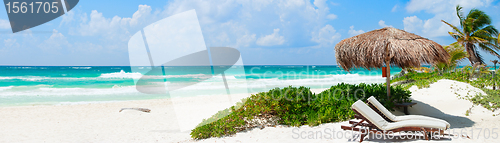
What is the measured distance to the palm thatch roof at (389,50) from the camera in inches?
213

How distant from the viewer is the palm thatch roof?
17.8 ft

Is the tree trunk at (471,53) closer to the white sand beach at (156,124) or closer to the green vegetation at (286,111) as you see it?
the white sand beach at (156,124)

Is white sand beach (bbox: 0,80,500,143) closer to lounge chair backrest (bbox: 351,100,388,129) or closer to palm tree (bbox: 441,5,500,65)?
lounge chair backrest (bbox: 351,100,388,129)

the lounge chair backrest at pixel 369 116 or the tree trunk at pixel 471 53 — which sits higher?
the tree trunk at pixel 471 53

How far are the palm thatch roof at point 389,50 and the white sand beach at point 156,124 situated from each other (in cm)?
148

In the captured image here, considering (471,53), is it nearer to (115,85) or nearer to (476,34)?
(476,34)

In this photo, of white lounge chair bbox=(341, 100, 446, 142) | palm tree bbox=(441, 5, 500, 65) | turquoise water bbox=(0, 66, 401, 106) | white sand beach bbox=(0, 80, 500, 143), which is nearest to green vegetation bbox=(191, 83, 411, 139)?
white sand beach bbox=(0, 80, 500, 143)

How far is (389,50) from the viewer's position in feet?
18.3

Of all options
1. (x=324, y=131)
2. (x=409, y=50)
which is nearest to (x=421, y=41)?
(x=409, y=50)

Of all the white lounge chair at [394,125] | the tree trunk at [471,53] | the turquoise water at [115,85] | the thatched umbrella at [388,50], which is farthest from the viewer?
the tree trunk at [471,53]

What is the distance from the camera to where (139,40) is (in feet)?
14.2

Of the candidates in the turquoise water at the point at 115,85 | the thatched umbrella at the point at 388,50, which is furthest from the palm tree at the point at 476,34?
the thatched umbrella at the point at 388,50

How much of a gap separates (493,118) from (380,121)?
3.85 meters

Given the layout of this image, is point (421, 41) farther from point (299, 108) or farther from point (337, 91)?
point (299, 108)
